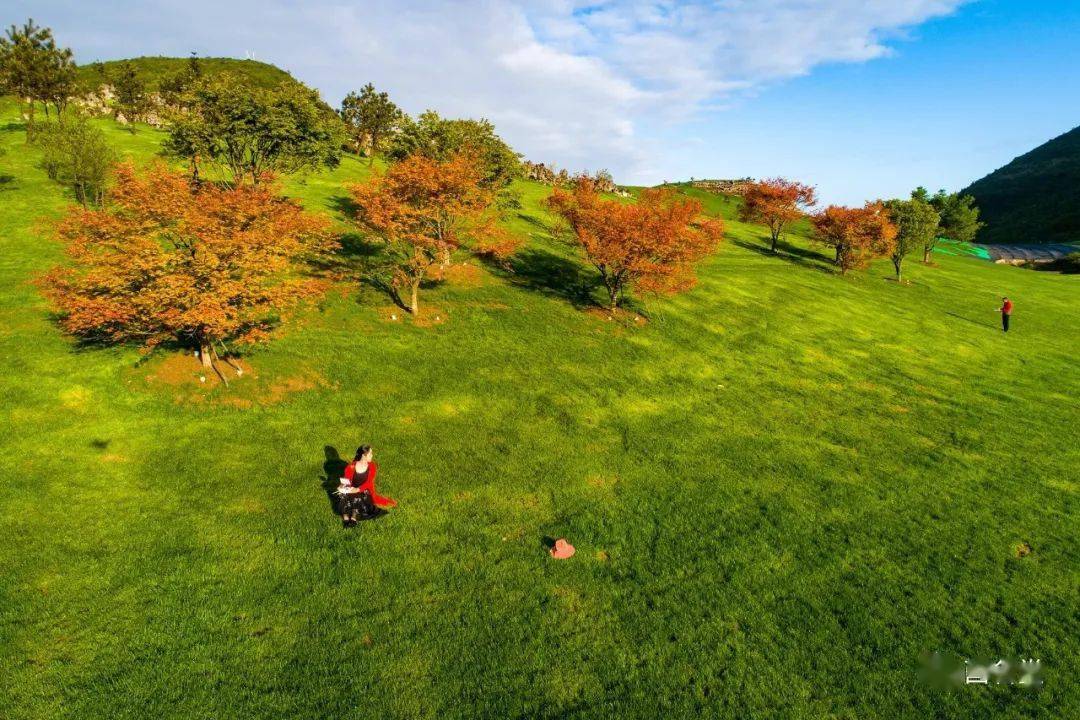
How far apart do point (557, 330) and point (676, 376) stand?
7365 millimetres

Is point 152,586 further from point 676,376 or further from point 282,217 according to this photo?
point 676,376

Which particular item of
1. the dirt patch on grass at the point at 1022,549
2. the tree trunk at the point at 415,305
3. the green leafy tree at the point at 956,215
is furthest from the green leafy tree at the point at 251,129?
the green leafy tree at the point at 956,215

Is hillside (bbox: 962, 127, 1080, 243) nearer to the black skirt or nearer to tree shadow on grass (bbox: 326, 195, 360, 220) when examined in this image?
tree shadow on grass (bbox: 326, 195, 360, 220)

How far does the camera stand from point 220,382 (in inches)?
719

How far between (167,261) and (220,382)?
4704 millimetres

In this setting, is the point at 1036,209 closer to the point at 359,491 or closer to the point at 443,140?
the point at 443,140

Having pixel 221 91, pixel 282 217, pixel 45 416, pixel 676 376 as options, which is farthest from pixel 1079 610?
pixel 221 91

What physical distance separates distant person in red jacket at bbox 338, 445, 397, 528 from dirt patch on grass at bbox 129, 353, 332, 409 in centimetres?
688

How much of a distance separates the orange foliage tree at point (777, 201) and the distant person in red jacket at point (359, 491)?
207 feet

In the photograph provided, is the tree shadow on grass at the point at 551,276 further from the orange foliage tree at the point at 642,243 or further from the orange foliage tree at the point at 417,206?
the orange foliage tree at the point at 417,206

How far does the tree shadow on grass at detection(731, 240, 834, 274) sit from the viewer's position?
189 feet

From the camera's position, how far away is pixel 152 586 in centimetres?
1068

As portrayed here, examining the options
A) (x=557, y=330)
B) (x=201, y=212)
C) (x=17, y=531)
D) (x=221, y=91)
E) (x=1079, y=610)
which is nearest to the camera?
(x=17, y=531)

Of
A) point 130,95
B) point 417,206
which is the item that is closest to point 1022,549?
point 417,206
